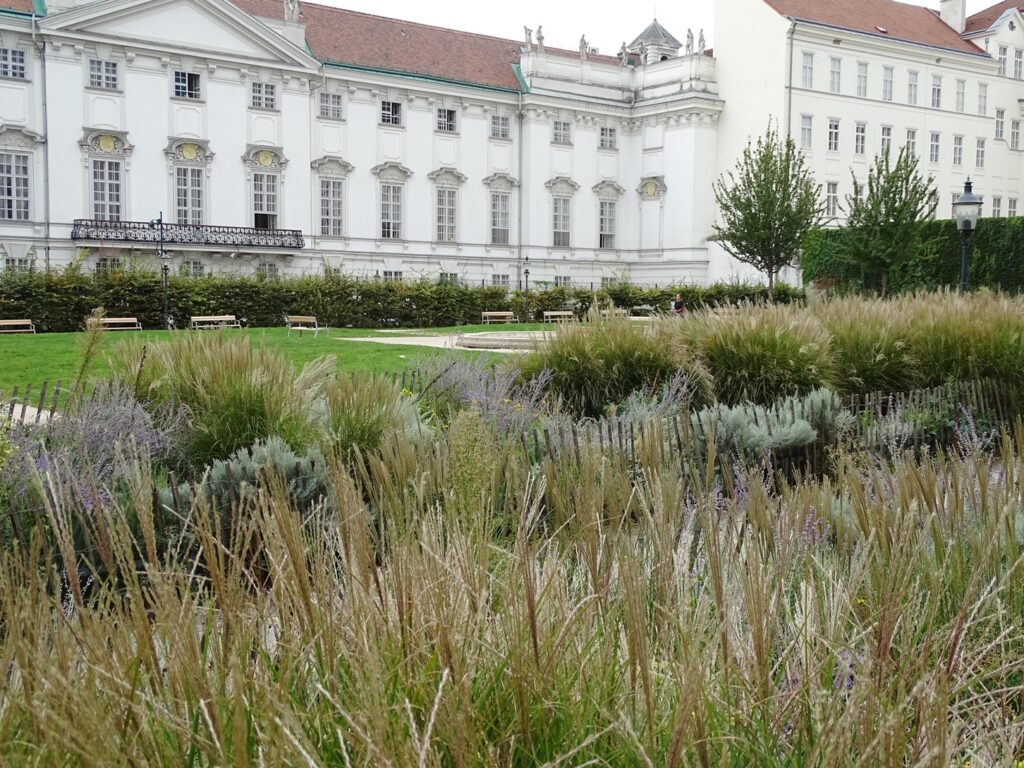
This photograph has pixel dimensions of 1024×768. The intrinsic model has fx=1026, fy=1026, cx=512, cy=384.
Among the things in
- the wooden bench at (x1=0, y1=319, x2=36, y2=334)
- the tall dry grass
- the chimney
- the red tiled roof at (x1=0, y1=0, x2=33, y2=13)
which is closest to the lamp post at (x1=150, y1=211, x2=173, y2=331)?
the wooden bench at (x1=0, y1=319, x2=36, y2=334)

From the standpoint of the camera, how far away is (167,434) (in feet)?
18.5

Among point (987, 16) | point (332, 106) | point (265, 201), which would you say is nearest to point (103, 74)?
point (265, 201)

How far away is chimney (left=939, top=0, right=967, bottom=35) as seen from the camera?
50.7 meters

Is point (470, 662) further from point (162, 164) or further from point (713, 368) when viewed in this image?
point (162, 164)

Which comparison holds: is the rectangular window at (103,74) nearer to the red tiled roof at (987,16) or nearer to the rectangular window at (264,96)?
the rectangular window at (264,96)

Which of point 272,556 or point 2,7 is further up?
point 2,7

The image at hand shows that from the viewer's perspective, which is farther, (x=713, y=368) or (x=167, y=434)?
(x=713, y=368)

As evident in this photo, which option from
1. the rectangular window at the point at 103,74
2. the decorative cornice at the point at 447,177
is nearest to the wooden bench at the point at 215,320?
the rectangular window at the point at 103,74

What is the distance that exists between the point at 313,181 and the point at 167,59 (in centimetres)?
653

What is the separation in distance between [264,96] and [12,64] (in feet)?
26.7

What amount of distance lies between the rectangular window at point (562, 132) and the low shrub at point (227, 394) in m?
38.3

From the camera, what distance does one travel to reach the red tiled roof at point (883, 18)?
43844 mm

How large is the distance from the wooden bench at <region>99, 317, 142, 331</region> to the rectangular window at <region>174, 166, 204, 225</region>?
511 inches

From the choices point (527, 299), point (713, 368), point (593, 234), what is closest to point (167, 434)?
point (713, 368)
